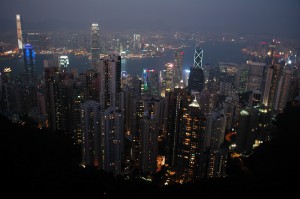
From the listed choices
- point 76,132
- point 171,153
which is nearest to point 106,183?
point 171,153

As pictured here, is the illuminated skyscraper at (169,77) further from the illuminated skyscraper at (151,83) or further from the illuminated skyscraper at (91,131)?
the illuminated skyscraper at (91,131)

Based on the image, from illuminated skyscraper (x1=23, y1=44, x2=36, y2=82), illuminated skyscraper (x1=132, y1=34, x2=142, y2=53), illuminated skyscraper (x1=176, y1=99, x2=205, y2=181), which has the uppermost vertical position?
illuminated skyscraper (x1=132, y1=34, x2=142, y2=53)

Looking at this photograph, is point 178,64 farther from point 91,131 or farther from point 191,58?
point 91,131

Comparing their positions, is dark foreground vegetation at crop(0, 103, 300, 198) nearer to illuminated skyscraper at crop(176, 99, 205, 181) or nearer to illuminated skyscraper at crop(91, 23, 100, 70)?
illuminated skyscraper at crop(176, 99, 205, 181)

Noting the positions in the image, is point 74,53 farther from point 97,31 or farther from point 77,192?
point 77,192

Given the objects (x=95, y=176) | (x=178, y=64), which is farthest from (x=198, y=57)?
(x=95, y=176)

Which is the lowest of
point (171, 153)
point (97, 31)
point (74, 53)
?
point (171, 153)

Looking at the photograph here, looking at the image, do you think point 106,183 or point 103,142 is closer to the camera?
point 106,183

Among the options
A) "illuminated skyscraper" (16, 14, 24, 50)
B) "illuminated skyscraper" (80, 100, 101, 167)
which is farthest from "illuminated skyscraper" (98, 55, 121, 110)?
"illuminated skyscraper" (16, 14, 24, 50)
